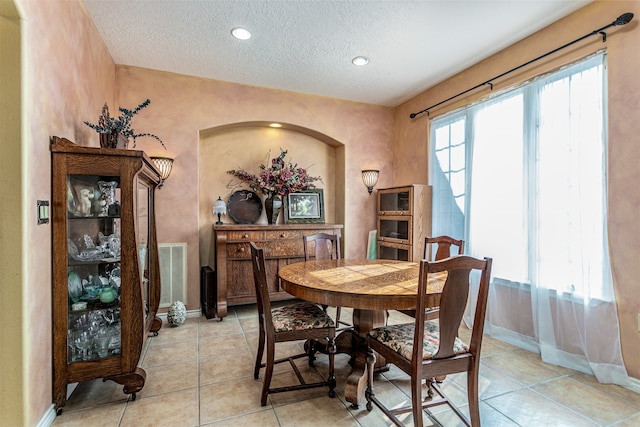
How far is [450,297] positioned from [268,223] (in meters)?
2.84

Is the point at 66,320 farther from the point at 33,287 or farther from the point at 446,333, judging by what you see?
the point at 446,333

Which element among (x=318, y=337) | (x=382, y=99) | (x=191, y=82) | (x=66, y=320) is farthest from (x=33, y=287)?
(x=382, y=99)

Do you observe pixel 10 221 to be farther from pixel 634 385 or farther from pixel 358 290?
pixel 634 385

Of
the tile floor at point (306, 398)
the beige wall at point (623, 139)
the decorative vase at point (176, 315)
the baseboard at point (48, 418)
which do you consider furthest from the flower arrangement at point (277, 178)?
the beige wall at point (623, 139)

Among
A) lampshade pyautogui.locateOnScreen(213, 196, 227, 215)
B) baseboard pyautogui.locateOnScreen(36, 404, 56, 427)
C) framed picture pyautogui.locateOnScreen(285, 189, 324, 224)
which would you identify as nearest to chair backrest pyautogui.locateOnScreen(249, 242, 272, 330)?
baseboard pyautogui.locateOnScreen(36, 404, 56, 427)

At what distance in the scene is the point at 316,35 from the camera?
2828 mm

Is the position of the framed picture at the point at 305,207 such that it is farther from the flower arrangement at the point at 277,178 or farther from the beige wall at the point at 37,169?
the beige wall at the point at 37,169

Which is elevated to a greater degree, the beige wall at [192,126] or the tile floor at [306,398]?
the beige wall at [192,126]

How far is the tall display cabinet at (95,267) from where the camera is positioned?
6.22 feet

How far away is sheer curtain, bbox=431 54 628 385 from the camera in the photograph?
7.69 ft

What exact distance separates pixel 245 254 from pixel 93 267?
1.69 m

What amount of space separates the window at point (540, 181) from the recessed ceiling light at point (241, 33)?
234 cm

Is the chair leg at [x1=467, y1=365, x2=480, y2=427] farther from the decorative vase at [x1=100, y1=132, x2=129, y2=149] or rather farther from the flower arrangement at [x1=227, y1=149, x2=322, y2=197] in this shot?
the flower arrangement at [x1=227, y1=149, x2=322, y2=197]

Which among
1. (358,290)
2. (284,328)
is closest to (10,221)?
(284,328)
